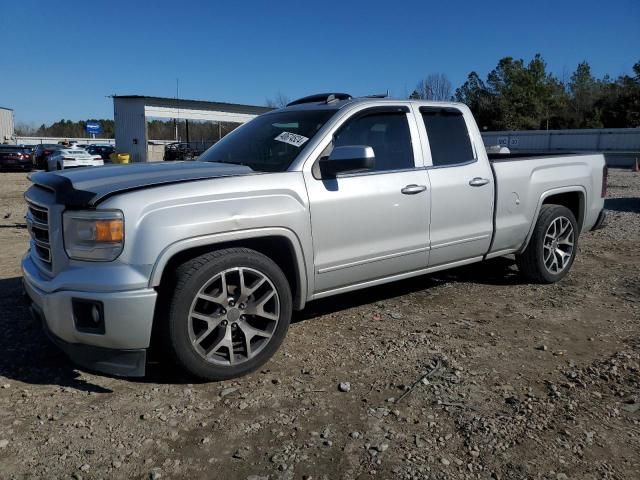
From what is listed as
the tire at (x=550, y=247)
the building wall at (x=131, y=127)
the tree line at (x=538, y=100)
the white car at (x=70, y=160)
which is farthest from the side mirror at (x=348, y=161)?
the tree line at (x=538, y=100)

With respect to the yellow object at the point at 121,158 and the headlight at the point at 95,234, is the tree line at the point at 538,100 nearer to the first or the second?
the yellow object at the point at 121,158

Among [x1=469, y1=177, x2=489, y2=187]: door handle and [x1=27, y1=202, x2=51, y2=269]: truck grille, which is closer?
[x1=27, y1=202, x2=51, y2=269]: truck grille

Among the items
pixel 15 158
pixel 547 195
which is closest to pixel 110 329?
pixel 547 195

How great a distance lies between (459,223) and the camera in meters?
4.72

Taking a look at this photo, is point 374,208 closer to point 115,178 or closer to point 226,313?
point 226,313

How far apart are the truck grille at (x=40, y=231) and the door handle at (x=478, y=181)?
133 inches

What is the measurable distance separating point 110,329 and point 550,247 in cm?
447

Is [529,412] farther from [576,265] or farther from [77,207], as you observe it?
[576,265]

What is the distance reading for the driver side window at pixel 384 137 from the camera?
4.21m

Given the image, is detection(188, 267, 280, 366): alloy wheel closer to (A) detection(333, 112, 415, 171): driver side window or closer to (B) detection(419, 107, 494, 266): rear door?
(A) detection(333, 112, 415, 171): driver side window

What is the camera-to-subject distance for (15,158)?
30.1 m

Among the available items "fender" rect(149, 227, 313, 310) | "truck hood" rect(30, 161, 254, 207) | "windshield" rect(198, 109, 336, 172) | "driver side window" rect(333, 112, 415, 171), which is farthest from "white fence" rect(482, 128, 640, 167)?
"truck hood" rect(30, 161, 254, 207)

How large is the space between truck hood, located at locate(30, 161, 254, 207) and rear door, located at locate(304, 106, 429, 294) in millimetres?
671

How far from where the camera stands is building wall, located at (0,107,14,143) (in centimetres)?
6675
